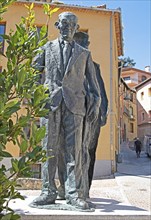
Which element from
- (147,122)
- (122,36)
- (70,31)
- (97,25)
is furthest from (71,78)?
(147,122)

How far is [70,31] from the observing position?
10.4ft

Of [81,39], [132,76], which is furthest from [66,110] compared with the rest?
[132,76]

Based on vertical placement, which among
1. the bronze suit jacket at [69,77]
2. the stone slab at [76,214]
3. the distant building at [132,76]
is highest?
the distant building at [132,76]

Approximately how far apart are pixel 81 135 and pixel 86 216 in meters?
0.87

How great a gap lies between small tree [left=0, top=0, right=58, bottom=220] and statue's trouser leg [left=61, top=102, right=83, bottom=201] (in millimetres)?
1430

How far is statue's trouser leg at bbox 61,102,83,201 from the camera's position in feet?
9.34

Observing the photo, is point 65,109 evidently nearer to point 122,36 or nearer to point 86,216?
point 86,216

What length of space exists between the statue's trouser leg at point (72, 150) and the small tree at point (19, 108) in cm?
143

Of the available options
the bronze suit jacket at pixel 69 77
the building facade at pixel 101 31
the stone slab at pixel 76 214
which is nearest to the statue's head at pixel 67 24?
the bronze suit jacket at pixel 69 77

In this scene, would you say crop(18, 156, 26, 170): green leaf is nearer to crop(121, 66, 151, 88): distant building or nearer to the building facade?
the building facade

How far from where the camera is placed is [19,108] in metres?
1.32

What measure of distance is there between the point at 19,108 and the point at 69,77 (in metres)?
1.75

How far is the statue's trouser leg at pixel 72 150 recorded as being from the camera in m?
2.85

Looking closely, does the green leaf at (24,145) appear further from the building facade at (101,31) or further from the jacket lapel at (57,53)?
the building facade at (101,31)
